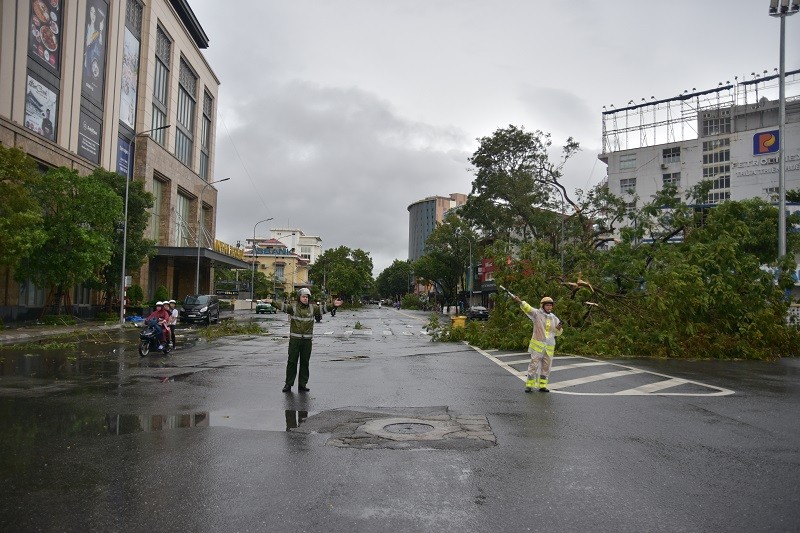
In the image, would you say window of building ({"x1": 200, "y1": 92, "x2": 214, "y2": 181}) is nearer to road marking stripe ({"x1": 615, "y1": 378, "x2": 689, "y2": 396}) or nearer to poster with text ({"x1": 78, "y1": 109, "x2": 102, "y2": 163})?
poster with text ({"x1": 78, "y1": 109, "x2": 102, "y2": 163})

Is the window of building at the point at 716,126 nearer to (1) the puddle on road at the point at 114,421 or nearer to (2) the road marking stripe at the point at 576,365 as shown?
(2) the road marking stripe at the point at 576,365

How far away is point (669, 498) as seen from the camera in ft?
16.2

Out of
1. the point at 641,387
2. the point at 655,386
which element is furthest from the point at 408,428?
the point at 655,386

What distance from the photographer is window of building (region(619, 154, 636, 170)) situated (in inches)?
2621

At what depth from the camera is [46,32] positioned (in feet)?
101

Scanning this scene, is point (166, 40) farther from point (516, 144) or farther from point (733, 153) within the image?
point (733, 153)

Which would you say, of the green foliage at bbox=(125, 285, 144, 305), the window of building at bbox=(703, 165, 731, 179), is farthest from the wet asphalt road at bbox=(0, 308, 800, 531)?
the window of building at bbox=(703, 165, 731, 179)

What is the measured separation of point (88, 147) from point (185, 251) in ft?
37.5

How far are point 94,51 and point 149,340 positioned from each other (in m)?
27.2

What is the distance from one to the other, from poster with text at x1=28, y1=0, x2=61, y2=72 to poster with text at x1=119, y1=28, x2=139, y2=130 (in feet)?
27.3

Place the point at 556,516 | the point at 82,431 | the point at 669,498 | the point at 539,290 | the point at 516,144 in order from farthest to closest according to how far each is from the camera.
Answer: the point at 516,144, the point at 539,290, the point at 82,431, the point at 669,498, the point at 556,516

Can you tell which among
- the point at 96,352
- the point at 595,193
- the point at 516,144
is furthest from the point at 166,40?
the point at 96,352

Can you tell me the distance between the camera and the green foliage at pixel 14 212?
22219 mm

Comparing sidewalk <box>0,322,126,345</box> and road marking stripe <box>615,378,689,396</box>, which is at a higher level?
road marking stripe <box>615,378,689,396</box>
